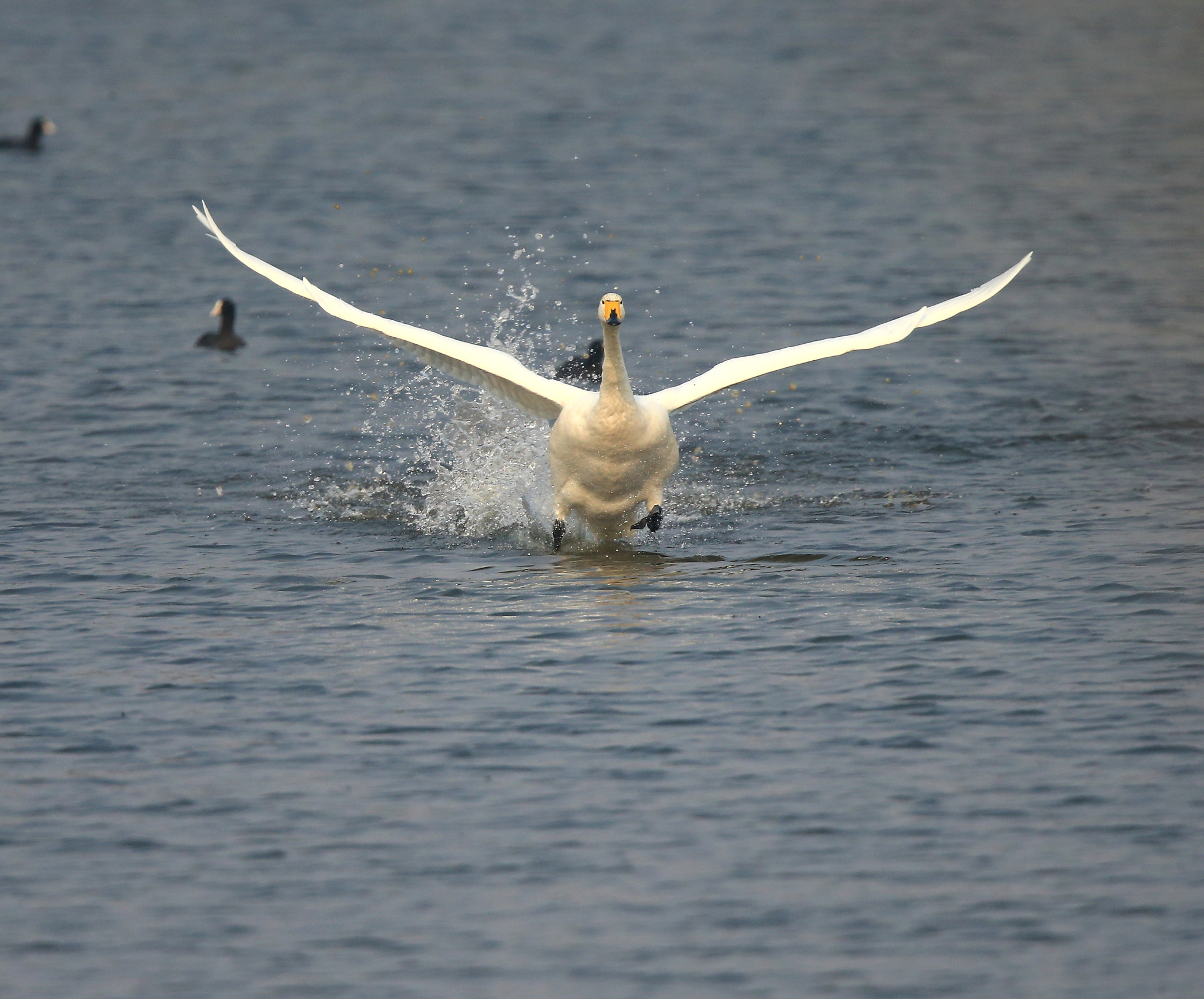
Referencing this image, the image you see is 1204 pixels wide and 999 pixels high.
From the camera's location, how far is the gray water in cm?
753

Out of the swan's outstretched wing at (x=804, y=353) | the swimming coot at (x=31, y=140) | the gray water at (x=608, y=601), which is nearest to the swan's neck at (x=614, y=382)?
the swan's outstretched wing at (x=804, y=353)

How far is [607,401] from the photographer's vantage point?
1191 centimetres

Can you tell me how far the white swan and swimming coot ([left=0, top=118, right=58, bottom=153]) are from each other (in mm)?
19169

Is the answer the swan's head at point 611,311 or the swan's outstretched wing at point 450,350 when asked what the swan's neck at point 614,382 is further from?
the swan's outstretched wing at point 450,350

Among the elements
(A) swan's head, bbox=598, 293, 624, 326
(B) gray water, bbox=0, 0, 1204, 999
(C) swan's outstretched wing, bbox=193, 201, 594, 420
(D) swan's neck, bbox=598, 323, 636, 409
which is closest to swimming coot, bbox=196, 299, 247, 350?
(B) gray water, bbox=0, 0, 1204, 999

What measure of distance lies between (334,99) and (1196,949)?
97.7 ft

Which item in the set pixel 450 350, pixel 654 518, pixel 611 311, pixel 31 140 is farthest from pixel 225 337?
pixel 31 140

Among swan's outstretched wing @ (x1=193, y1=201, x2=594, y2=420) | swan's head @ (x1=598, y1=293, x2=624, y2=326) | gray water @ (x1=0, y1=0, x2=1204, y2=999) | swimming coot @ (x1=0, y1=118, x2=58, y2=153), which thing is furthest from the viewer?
swimming coot @ (x1=0, y1=118, x2=58, y2=153)

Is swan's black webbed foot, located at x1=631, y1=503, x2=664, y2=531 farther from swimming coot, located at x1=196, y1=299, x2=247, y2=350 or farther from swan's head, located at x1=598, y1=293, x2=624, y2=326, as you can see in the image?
swimming coot, located at x1=196, y1=299, x2=247, y2=350

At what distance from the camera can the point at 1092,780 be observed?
870cm

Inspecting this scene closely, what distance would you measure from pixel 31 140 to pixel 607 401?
20993 mm

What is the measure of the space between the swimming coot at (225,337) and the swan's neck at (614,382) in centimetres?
796

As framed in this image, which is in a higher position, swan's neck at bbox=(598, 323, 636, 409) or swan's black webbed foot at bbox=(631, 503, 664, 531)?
swan's neck at bbox=(598, 323, 636, 409)

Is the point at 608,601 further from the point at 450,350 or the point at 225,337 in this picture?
the point at 225,337
